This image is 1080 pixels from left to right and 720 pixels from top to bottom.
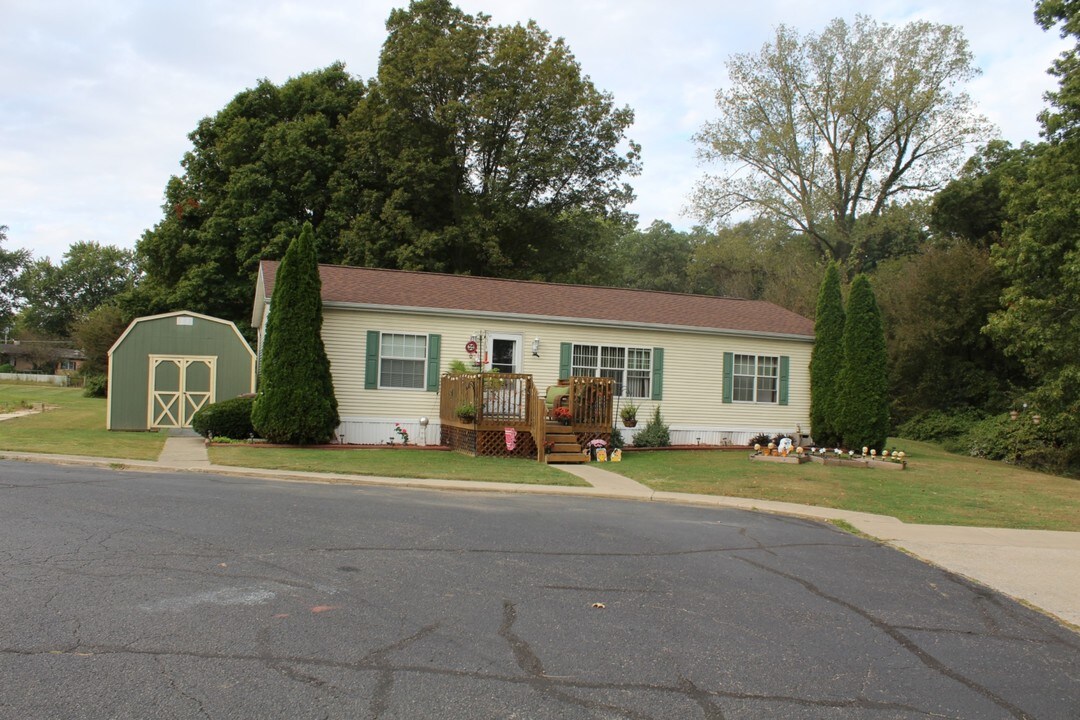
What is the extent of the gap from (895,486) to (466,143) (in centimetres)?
2330

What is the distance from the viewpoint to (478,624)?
5.30m

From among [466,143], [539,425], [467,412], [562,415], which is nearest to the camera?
[539,425]

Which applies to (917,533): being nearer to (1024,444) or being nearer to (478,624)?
(478,624)

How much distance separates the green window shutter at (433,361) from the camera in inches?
756

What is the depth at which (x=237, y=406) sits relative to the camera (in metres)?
18.2

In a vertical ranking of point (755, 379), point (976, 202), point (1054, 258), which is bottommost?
point (755, 379)

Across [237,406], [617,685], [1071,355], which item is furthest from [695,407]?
[617,685]

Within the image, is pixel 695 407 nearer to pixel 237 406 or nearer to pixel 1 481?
pixel 237 406

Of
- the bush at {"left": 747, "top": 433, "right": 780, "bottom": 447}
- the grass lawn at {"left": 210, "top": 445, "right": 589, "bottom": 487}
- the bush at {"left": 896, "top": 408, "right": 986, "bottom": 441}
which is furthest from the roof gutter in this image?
the bush at {"left": 896, "top": 408, "right": 986, "bottom": 441}

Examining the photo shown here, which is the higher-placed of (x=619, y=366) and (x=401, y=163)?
(x=401, y=163)

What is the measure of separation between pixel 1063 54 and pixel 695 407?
13231mm

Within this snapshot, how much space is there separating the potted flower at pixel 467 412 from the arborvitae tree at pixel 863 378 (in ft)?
31.3

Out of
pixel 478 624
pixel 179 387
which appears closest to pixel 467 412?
pixel 179 387

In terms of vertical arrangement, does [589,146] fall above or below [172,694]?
above
